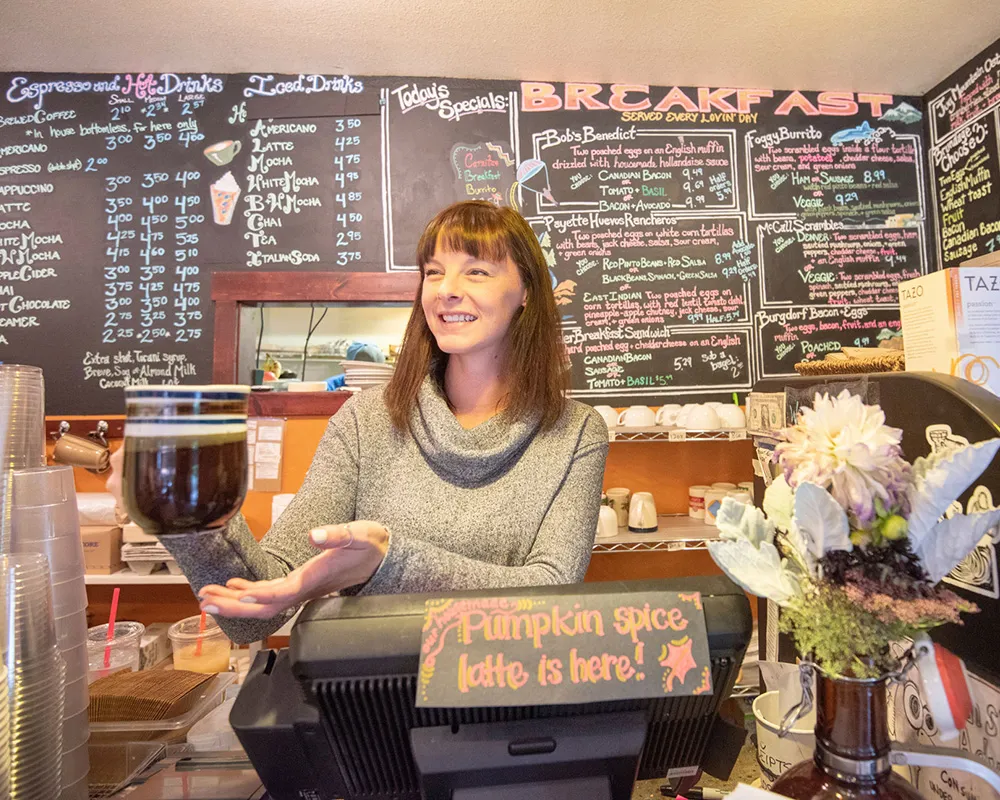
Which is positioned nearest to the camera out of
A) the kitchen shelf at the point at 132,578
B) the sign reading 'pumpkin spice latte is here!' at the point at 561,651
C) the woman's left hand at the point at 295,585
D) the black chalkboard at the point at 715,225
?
the sign reading 'pumpkin spice latte is here!' at the point at 561,651

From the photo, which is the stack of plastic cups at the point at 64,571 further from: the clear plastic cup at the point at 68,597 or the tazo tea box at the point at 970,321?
the tazo tea box at the point at 970,321

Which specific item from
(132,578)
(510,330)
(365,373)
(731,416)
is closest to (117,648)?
(132,578)

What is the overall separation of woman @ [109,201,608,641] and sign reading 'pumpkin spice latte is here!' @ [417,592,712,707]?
0.41 m

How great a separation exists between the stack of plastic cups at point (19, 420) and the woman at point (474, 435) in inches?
13.5

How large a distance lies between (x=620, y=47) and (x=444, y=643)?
101 inches

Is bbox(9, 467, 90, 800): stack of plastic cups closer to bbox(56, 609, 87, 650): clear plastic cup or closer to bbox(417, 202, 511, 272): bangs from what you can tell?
bbox(56, 609, 87, 650): clear plastic cup

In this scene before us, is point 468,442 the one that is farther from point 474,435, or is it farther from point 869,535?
point 869,535

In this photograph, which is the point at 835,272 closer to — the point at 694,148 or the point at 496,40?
the point at 694,148

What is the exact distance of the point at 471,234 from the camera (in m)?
1.10

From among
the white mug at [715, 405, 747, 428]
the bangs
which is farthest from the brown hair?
the white mug at [715, 405, 747, 428]

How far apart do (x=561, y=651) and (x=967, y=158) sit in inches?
121

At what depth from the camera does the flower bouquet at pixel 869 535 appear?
1.55 ft

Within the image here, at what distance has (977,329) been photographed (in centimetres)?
101

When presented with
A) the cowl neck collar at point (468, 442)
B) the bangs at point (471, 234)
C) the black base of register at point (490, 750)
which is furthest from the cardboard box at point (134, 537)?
the black base of register at point (490, 750)
